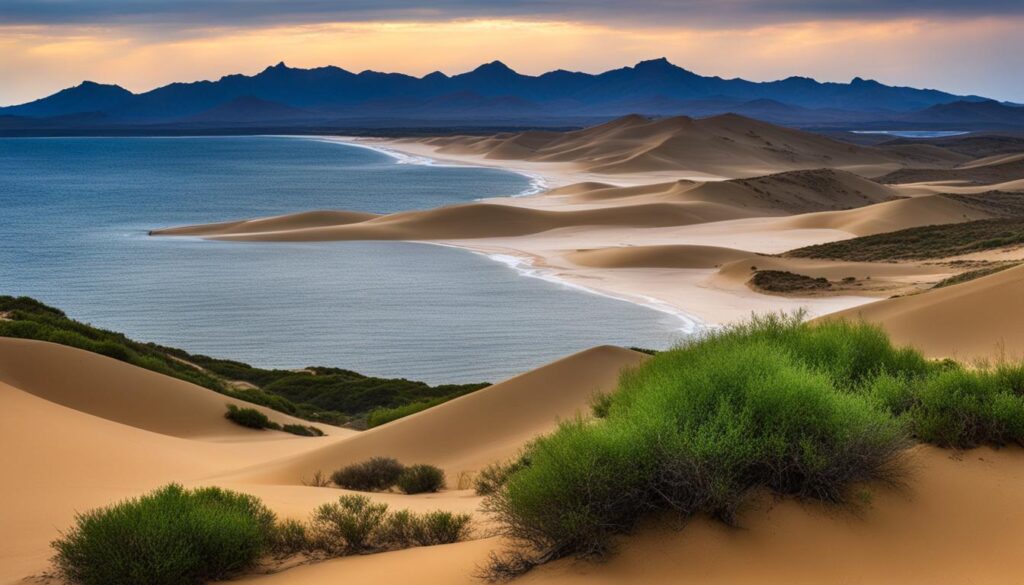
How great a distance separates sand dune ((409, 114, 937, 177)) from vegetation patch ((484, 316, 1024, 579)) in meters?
105

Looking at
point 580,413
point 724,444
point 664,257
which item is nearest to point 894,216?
point 664,257

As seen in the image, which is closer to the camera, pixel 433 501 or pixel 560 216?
pixel 433 501

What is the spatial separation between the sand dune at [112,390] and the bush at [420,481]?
6586mm

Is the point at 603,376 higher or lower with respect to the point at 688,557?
lower

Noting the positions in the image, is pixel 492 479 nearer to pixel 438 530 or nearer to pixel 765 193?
pixel 438 530

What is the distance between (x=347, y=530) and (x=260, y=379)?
17.4 meters

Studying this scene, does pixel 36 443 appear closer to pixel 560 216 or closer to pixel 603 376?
pixel 603 376

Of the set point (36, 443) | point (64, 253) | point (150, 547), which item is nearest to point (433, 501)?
point (150, 547)

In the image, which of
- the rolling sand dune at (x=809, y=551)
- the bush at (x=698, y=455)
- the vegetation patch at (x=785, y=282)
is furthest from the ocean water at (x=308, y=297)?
the rolling sand dune at (x=809, y=551)

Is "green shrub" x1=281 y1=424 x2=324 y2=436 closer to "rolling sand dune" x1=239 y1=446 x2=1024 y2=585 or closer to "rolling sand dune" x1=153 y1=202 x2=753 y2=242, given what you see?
"rolling sand dune" x1=239 y1=446 x2=1024 y2=585

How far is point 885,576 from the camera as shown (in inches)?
246

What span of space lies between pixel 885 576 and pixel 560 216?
55.4m

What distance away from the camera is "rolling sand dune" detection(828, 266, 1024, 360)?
16984 millimetres

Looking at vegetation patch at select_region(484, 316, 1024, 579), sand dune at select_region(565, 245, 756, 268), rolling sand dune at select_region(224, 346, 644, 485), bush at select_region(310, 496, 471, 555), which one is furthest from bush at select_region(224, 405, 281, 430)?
sand dune at select_region(565, 245, 756, 268)
